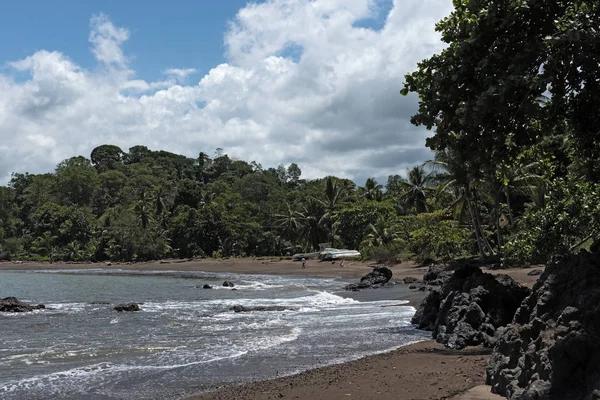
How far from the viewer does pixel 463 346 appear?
467 inches

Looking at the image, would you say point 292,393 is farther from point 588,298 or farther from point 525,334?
point 588,298

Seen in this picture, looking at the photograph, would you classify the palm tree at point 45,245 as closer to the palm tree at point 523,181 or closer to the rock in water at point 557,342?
the palm tree at point 523,181

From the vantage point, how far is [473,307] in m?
12.6

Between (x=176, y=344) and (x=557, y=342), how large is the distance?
398 inches

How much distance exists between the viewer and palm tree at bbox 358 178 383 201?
250ft

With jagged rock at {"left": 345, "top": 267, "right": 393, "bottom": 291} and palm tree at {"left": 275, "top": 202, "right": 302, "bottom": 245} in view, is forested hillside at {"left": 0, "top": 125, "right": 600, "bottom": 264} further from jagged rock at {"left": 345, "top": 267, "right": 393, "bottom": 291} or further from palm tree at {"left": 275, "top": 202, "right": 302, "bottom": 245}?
jagged rock at {"left": 345, "top": 267, "right": 393, "bottom": 291}

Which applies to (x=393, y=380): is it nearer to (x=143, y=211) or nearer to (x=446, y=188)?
(x=446, y=188)

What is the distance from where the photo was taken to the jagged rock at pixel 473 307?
12125 mm

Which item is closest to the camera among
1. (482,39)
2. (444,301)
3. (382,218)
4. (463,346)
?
(482,39)

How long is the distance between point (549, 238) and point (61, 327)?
15.3m

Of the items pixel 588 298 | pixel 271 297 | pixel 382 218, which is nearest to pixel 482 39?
pixel 588 298

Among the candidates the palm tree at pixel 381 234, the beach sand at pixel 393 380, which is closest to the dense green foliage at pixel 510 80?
the beach sand at pixel 393 380

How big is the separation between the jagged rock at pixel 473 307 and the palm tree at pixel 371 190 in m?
60.9

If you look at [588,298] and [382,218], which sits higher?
[382,218]
